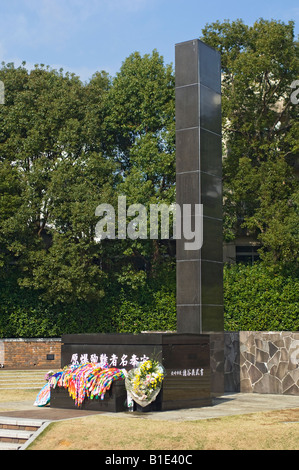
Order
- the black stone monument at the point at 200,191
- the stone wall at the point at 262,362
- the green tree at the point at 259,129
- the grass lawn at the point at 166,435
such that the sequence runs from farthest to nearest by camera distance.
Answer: the green tree at the point at 259,129 → the stone wall at the point at 262,362 → the black stone monument at the point at 200,191 → the grass lawn at the point at 166,435

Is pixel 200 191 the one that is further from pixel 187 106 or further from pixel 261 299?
pixel 261 299

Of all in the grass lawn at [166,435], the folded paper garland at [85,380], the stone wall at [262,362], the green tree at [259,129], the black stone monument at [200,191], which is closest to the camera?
the grass lawn at [166,435]

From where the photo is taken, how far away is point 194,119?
62.8 feet

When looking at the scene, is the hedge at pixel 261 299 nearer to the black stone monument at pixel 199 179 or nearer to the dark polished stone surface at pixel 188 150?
the black stone monument at pixel 199 179

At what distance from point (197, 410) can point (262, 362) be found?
510 cm

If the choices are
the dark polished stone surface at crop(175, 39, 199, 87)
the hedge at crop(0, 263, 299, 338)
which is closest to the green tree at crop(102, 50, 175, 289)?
the hedge at crop(0, 263, 299, 338)

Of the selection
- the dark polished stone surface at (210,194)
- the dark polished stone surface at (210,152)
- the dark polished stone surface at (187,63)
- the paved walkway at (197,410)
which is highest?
the dark polished stone surface at (187,63)

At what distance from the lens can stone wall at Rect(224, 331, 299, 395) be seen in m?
19.2

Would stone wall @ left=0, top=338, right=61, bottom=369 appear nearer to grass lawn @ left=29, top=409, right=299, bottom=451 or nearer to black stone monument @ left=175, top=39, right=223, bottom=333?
black stone monument @ left=175, top=39, right=223, bottom=333

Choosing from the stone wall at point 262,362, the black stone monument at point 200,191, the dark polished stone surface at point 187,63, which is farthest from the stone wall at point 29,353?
the dark polished stone surface at point 187,63

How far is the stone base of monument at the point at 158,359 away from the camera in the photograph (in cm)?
1480

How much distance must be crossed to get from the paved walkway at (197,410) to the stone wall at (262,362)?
2.47 ft

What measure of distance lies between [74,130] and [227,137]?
808 centimetres

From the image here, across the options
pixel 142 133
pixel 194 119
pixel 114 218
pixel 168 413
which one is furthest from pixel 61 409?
pixel 142 133
